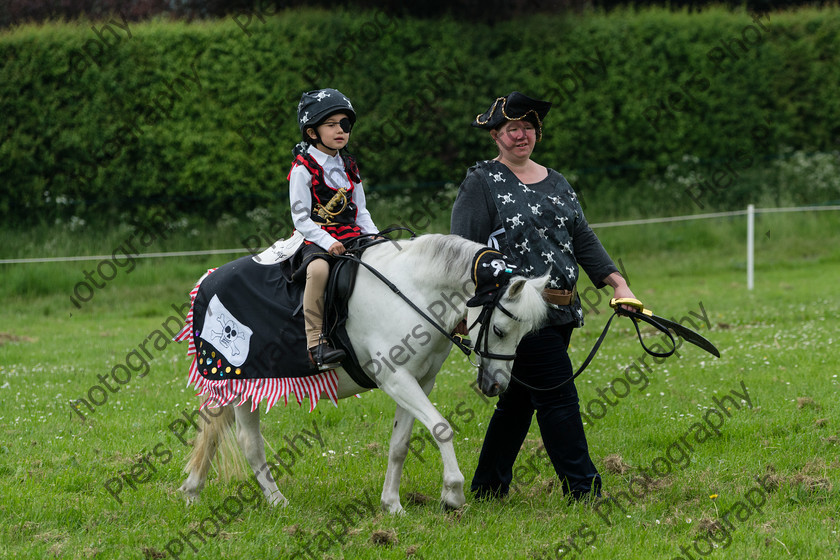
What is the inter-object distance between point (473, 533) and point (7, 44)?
12.6m

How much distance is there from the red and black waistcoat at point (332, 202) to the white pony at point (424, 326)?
9.6 inches

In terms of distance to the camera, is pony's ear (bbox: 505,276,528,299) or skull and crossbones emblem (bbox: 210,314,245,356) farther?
skull and crossbones emblem (bbox: 210,314,245,356)

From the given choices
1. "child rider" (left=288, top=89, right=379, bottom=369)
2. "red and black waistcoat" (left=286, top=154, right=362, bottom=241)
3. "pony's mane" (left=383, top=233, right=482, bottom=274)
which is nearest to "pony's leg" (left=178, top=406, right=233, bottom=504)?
"child rider" (left=288, top=89, right=379, bottom=369)

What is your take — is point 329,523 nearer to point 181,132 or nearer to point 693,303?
point 693,303

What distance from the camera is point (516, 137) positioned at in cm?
480

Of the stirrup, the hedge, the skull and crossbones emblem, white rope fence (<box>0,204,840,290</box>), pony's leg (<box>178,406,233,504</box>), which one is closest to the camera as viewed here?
the stirrup

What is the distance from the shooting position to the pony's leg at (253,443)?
17.0 ft

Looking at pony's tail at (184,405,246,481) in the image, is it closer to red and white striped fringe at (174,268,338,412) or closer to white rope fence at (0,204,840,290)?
red and white striped fringe at (174,268,338,412)

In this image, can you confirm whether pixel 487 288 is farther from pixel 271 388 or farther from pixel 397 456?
pixel 271 388

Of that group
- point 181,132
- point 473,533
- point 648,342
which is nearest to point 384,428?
point 473,533

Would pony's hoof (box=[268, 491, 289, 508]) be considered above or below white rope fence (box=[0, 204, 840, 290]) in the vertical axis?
above

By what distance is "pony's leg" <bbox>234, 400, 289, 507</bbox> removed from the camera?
17.0ft

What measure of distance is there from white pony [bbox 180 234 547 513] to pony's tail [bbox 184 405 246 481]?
0.99ft

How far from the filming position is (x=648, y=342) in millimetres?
9461
